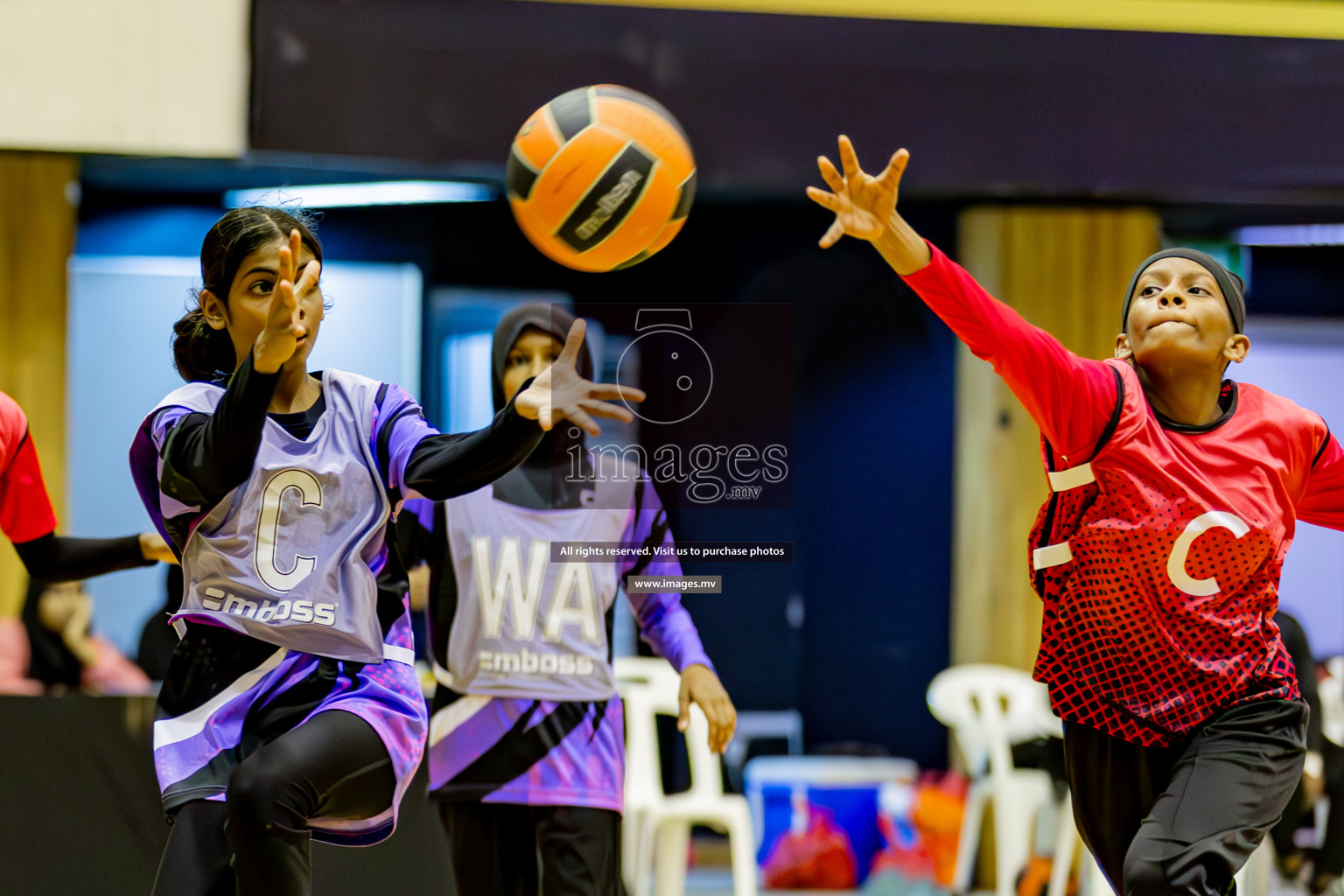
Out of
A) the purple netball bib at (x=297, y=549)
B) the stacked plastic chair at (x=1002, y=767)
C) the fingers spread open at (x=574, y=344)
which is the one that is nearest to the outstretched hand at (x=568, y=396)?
the fingers spread open at (x=574, y=344)

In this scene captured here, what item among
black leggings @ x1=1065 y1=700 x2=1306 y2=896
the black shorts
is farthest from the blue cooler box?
black leggings @ x1=1065 y1=700 x2=1306 y2=896

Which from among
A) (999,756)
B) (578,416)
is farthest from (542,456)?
(999,756)

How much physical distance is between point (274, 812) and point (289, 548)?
53 cm

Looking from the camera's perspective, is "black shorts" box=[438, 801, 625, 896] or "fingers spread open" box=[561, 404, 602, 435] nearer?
"fingers spread open" box=[561, 404, 602, 435]

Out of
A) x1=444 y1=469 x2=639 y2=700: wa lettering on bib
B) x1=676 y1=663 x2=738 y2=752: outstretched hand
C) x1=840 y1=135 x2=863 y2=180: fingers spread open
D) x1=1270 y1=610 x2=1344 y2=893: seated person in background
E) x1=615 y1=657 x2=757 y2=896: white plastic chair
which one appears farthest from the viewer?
x1=1270 y1=610 x2=1344 y2=893: seated person in background

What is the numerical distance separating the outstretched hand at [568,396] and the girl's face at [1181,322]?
3.93ft

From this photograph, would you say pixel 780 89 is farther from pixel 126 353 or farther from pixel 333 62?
pixel 126 353

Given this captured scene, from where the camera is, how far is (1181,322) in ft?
9.16

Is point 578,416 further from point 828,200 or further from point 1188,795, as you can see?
point 1188,795

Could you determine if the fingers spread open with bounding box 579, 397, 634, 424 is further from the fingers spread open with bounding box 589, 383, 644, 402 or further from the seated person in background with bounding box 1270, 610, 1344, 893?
the seated person in background with bounding box 1270, 610, 1344, 893

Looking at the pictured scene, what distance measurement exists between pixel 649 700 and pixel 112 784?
1915 millimetres

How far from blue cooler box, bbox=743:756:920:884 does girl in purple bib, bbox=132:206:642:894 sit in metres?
2.99

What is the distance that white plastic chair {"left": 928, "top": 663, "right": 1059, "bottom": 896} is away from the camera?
488 centimetres

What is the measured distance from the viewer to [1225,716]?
2637 mm
